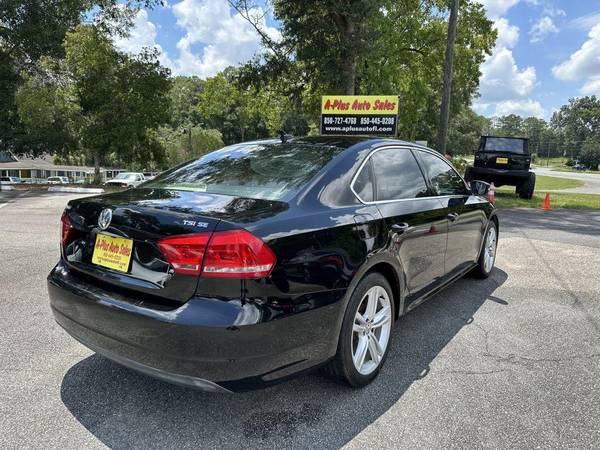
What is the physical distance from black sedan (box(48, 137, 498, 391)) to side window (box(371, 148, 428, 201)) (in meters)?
0.02

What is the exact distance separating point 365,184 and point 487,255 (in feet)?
9.66

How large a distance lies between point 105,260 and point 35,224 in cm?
791

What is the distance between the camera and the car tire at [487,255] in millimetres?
5208

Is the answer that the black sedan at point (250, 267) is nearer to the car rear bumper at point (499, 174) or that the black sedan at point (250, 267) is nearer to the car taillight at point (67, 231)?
the car taillight at point (67, 231)

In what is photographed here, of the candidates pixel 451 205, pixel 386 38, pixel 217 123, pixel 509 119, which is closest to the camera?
pixel 451 205

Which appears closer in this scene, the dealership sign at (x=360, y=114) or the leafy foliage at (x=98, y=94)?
the dealership sign at (x=360, y=114)

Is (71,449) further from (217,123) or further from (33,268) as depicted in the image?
(217,123)

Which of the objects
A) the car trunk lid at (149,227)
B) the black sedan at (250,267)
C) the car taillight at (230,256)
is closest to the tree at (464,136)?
the black sedan at (250,267)

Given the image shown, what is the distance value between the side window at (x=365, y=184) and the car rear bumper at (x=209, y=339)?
83 cm

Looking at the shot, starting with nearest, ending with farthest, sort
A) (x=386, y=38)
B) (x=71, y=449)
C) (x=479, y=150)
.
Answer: (x=71, y=449) → (x=479, y=150) → (x=386, y=38)

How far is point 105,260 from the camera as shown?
8.29 ft

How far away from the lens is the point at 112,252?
2.49 meters

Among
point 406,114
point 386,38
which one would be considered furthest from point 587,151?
point 386,38

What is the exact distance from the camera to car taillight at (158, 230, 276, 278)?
7.09 feet
